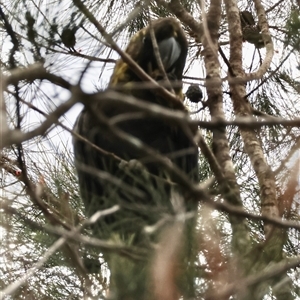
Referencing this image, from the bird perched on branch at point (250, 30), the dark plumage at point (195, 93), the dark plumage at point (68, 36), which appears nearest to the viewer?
the dark plumage at point (68, 36)

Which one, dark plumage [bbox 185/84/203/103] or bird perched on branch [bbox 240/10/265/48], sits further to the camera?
bird perched on branch [bbox 240/10/265/48]

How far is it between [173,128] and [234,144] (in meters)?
0.78

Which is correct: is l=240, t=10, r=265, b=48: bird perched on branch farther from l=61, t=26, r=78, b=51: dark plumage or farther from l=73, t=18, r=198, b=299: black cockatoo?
l=61, t=26, r=78, b=51: dark plumage

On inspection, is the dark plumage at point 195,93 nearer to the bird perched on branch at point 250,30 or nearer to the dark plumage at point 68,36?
the dark plumage at point 68,36

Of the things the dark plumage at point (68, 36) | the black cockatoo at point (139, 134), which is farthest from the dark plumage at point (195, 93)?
the dark plumage at point (68, 36)

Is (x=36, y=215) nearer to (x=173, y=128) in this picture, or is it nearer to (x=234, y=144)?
(x=173, y=128)

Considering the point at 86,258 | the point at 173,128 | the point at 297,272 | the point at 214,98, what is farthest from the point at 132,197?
the point at 173,128

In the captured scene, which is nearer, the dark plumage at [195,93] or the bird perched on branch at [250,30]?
the dark plumage at [195,93]

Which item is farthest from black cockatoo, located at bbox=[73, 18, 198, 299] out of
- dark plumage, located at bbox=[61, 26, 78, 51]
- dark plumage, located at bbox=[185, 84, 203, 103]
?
dark plumage, located at bbox=[61, 26, 78, 51]

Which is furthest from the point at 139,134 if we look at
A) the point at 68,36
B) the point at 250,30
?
the point at 250,30

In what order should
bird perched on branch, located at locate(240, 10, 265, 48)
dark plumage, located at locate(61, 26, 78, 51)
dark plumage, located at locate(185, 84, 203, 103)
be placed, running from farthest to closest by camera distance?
bird perched on branch, located at locate(240, 10, 265, 48) → dark plumage, located at locate(185, 84, 203, 103) → dark plumage, located at locate(61, 26, 78, 51)

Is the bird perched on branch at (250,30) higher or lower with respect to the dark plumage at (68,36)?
higher

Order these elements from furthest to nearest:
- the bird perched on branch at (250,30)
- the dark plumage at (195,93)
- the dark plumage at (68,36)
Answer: the bird perched on branch at (250,30)
the dark plumage at (195,93)
the dark plumage at (68,36)

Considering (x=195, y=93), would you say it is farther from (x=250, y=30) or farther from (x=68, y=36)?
(x=250, y=30)
